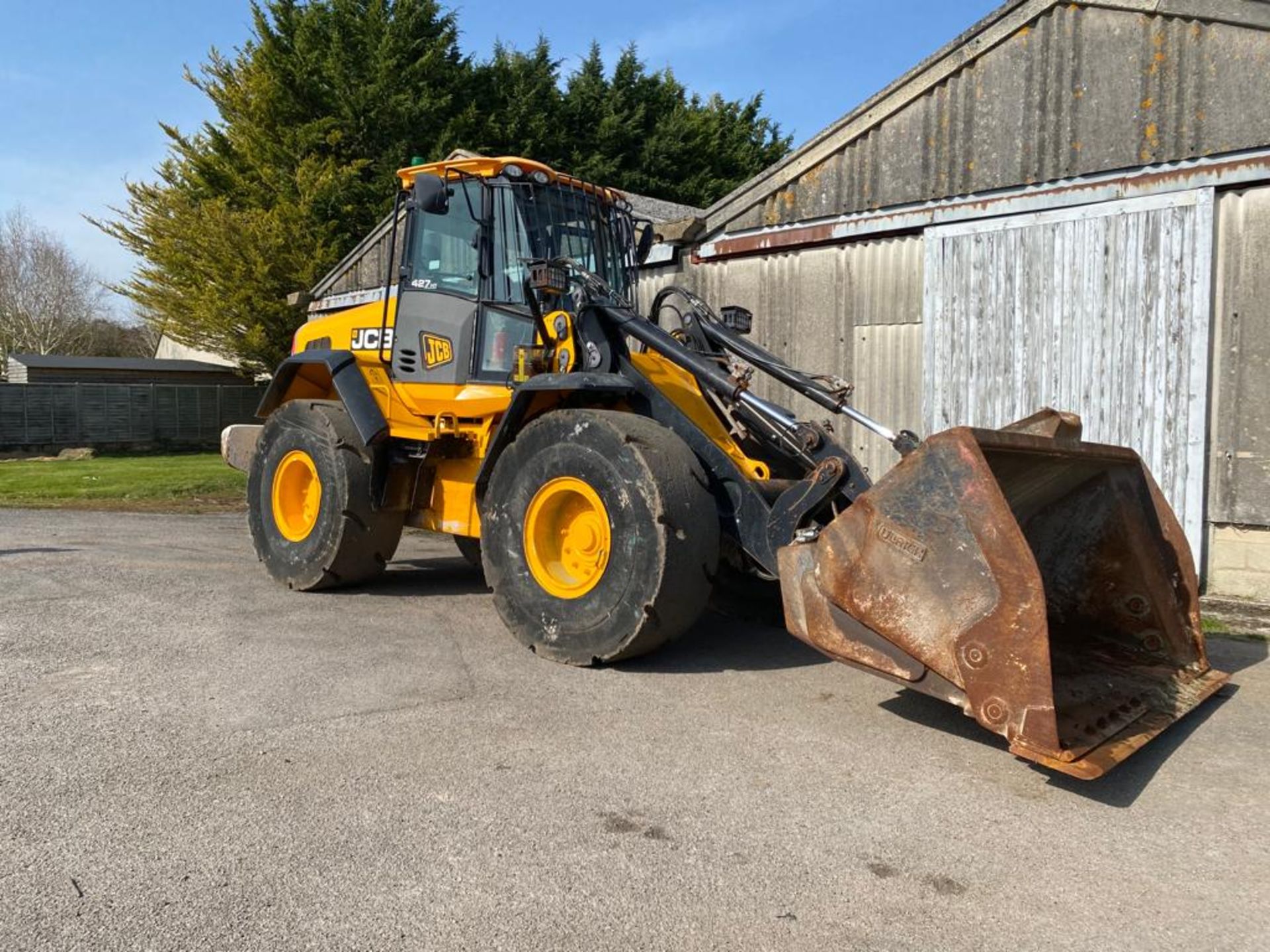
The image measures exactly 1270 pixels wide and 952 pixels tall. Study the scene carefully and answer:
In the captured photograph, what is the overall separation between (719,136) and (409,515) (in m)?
25.1

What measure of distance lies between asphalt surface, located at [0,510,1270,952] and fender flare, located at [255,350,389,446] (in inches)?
64.9

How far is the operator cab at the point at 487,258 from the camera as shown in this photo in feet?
21.5

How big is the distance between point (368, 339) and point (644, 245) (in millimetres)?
2175

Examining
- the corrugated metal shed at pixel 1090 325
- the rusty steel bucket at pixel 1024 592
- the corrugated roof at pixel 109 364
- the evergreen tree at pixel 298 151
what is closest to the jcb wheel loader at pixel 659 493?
the rusty steel bucket at pixel 1024 592

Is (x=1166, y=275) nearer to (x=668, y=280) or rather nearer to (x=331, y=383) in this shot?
(x=668, y=280)

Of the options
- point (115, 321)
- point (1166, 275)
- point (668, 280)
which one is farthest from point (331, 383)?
point (115, 321)

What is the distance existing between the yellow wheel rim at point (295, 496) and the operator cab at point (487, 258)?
121 centimetres

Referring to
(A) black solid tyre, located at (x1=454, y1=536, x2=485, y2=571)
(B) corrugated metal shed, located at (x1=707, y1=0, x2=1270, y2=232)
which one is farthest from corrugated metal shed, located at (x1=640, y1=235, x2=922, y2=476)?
(A) black solid tyre, located at (x1=454, y1=536, x2=485, y2=571)

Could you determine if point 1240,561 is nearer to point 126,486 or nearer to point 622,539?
point 622,539

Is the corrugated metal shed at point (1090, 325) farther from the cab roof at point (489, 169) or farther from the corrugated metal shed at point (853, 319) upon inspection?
the cab roof at point (489, 169)

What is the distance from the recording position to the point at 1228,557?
7.25m

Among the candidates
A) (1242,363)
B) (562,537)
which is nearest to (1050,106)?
(1242,363)

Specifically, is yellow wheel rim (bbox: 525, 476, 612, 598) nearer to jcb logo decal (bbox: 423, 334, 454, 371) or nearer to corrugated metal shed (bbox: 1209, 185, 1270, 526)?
jcb logo decal (bbox: 423, 334, 454, 371)

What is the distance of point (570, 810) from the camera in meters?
3.52
